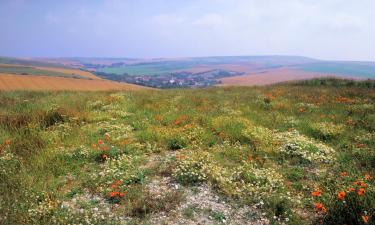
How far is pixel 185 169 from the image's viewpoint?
8.48 m

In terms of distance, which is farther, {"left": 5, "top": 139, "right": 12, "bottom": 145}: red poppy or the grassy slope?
the grassy slope

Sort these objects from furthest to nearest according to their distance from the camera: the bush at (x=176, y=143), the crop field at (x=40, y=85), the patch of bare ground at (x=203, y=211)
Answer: the crop field at (x=40, y=85), the bush at (x=176, y=143), the patch of bare ground at (x=203, y=211)

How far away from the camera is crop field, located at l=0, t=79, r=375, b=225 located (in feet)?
21.4

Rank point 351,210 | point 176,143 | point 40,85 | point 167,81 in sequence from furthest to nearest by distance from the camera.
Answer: point 167,81, point 40,85, point 176,143, point 351,210

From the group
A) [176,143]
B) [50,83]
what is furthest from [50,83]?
[176,143]

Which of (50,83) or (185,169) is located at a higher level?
(185,169)

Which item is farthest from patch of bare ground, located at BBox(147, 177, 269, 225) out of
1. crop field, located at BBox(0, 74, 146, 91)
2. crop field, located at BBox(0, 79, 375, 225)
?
crop field, located at BBox(0, 74, 146, 91)

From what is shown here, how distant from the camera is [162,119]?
14.4 meters

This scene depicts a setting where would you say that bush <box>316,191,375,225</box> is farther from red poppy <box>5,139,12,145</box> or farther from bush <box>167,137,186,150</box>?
red poppy <box>5,139,12,145</box>

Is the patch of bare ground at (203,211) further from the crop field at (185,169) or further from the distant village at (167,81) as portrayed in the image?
the distant village at (167,81)

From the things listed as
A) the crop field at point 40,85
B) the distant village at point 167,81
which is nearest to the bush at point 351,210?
the crop field at point 40,85

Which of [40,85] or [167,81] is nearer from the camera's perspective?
[40,85]

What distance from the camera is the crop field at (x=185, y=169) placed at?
651 centimetres

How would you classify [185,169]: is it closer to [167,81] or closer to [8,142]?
[8,142]
